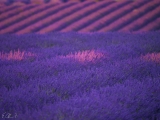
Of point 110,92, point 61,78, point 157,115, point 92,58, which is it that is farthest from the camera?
point 92,58

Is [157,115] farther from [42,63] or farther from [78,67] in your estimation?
[42,63]

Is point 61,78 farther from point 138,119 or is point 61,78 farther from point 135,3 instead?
point 135,3

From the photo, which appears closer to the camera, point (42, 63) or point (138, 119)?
point (138, 119)

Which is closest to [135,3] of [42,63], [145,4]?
[145,4]

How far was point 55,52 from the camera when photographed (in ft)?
16.8

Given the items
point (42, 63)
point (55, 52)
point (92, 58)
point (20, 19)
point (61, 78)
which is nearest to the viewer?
point (61, 78)

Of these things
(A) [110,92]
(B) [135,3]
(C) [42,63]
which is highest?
(B) [135,3]

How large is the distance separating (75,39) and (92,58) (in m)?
2.58

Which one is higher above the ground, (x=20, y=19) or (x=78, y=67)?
(x=20, y=19)

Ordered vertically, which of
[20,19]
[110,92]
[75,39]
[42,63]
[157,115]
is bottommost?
[157,115]

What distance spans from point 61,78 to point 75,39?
12.0 ft

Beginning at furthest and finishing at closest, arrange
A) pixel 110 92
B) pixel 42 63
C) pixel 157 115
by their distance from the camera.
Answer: pixel 42 63 < pixel 110 92 < pixel 157 115

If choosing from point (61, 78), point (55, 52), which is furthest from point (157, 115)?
point (55, 52)

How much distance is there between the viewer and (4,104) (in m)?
2.45
